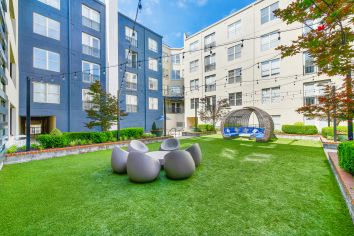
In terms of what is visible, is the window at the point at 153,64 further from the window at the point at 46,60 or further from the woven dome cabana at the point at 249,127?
the woven dome cabana at the point at 249,127

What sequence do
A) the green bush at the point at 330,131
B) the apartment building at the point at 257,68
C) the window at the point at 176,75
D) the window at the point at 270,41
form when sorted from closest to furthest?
the green bush at the point at 330,131 < the apartment building at the point at 257,68 < the window at the point at 270,41 < the window at the point at 176,75

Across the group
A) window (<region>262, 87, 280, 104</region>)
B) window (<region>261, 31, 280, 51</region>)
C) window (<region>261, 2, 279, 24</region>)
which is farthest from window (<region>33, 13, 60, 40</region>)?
window (<region>262, 87, 280, 104</region>)

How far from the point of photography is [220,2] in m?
21.0

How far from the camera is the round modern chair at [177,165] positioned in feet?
16.0

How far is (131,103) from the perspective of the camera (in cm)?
2166

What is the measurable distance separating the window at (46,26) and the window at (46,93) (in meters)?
4.24

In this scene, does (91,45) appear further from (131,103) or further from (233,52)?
(233,52)

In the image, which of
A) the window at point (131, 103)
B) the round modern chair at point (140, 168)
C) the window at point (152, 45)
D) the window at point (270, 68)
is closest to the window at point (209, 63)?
the window at point (270, 68)

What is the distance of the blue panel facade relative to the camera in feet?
45.4

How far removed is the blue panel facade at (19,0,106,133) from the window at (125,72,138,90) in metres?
3.98

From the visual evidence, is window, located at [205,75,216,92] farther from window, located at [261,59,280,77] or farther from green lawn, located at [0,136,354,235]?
green lawn, located at [0,136,354,235]

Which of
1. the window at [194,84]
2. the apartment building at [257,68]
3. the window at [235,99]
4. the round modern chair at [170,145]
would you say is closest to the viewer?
the round modern chair at [170,145]

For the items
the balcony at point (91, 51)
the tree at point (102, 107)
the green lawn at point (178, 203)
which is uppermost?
the balcony at point (91, 51)

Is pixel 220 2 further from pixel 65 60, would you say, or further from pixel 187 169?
pixel 187 169
